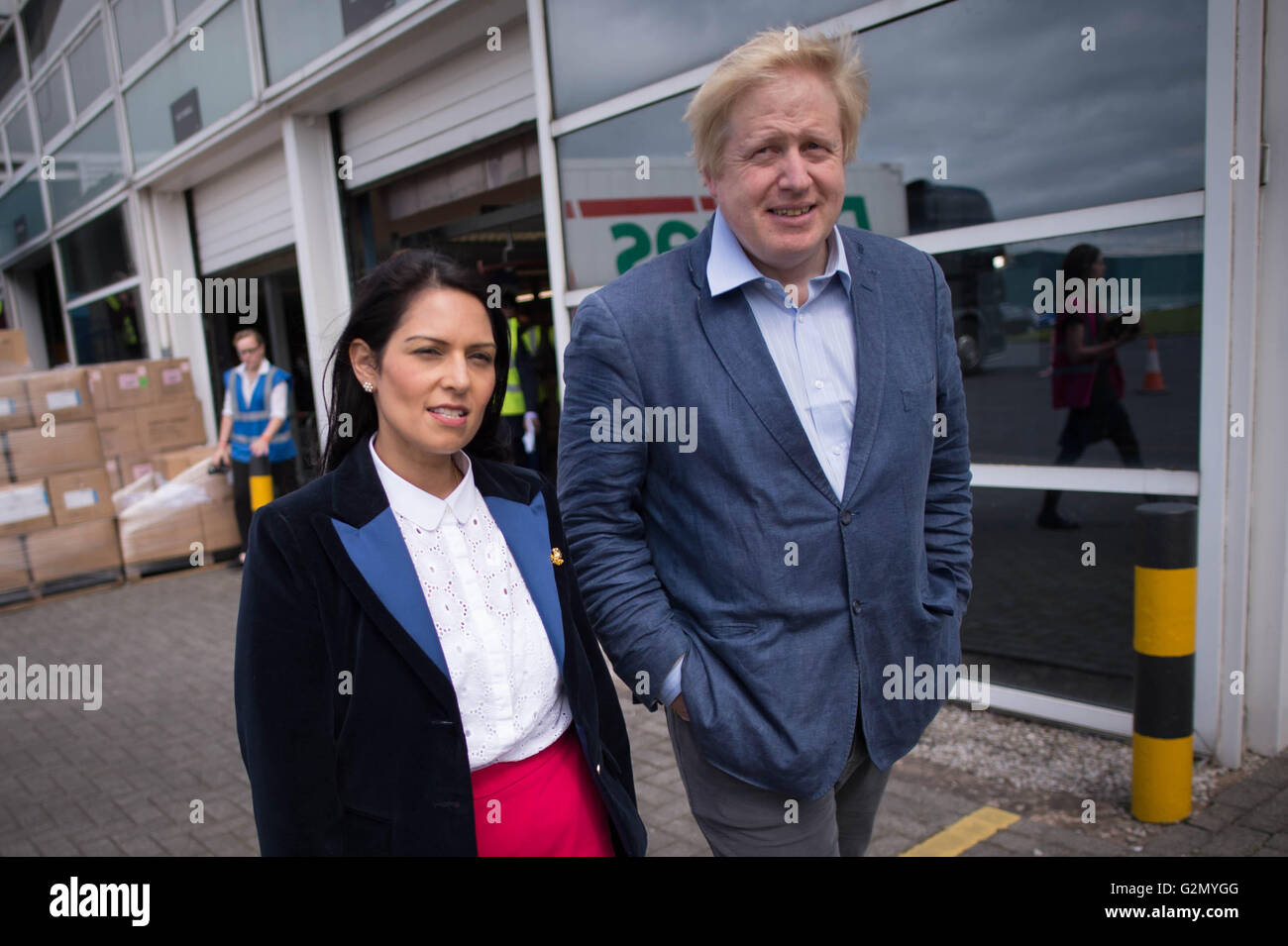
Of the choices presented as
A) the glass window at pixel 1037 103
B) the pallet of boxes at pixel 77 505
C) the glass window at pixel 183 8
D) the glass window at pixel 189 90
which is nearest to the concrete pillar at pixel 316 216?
the glass window at pixel 189 90

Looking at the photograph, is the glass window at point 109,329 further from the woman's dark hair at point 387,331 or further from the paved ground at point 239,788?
the woman's dark hair at point 387,331

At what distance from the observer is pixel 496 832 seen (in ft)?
5.53

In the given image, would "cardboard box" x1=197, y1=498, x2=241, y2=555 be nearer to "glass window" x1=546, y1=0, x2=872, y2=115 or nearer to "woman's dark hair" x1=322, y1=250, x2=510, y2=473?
"glass window" x1=546, y1=0, x2=872, y2=115

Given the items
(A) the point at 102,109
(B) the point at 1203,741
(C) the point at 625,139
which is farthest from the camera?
(A) the point at 102,109

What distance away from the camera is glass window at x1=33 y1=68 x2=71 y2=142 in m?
12.8

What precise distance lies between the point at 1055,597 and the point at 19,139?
17.2 meters

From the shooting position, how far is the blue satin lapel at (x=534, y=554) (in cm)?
179

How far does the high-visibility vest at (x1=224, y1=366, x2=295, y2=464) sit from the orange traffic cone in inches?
254

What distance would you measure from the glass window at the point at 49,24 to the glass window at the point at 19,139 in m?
1.16

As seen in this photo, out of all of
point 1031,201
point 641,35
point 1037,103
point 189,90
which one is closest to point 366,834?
point 1031,201

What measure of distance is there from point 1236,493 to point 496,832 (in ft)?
9.85

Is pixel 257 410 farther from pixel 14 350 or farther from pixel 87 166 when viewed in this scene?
pixel 87 166
